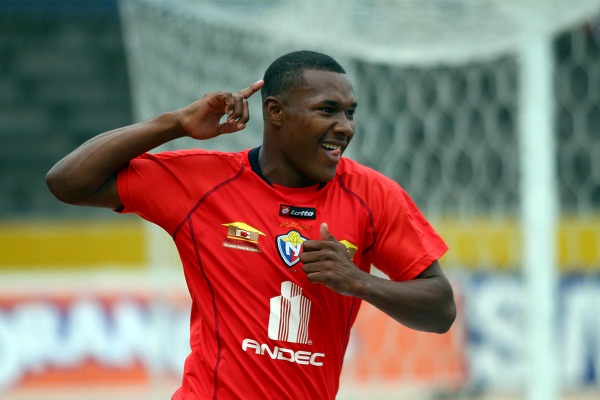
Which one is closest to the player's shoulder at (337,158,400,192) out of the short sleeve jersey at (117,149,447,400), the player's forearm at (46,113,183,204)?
the short sleeve jersey at (117,149,447,400)

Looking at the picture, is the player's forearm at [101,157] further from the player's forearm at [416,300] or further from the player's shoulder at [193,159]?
the player's forearm at [416,300]

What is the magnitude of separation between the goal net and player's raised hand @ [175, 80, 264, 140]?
7.97 feet

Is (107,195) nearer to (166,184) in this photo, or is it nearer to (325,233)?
(166,184)

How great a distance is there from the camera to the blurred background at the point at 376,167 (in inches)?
212

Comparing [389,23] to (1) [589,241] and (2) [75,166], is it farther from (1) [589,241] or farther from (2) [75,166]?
(1) [589,241]

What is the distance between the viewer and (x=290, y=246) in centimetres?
302

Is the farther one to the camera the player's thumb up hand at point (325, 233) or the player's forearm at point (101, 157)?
the player's forearm at point (101, 157)

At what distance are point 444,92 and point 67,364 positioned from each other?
12.9 feet

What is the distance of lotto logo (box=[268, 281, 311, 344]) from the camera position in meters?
2.99

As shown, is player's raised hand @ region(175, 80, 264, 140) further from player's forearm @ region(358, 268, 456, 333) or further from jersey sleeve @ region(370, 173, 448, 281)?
player's forearm @ region(358, 268, 456, 333)

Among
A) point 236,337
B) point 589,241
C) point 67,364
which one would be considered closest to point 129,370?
point 67,364

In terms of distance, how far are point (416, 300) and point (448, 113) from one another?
20.4 ft

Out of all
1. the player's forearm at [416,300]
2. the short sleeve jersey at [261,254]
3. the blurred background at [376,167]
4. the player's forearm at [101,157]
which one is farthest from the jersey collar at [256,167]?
the blurred background at [376,167]

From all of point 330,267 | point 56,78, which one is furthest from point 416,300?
point 56,78
